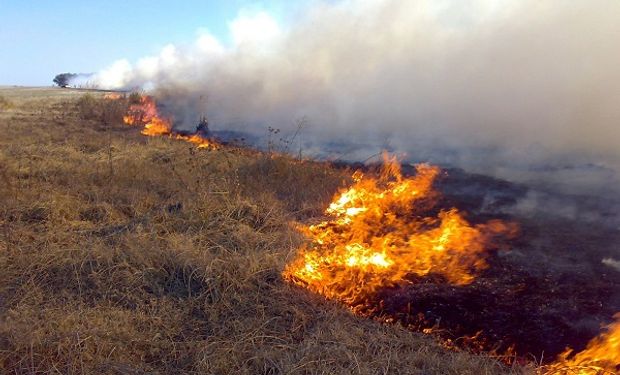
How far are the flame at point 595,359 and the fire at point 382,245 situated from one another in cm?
129

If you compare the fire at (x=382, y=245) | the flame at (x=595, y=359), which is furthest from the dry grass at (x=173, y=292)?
the flame at (x=595, y=359)

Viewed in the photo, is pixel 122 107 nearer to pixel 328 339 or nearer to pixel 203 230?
→ pixel 203 230

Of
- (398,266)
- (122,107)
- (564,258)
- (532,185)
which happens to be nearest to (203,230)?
(398,266)

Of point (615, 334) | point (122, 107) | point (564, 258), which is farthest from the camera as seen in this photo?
point (122, 107)

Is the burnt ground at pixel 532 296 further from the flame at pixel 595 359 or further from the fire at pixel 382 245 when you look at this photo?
the fire at pixel 382 245

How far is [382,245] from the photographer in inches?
229

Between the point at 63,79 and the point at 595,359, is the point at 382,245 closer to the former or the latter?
the point at 595,359

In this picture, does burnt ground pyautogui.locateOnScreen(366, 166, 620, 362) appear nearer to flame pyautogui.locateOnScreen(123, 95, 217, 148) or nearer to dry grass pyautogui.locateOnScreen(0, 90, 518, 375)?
dry grass pyautogui.locateOnScreen(0, 90, 518, 375)

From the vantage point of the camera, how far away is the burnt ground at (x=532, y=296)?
13.4ft

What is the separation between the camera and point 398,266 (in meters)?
5.39

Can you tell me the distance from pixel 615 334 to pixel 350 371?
2.22 metres

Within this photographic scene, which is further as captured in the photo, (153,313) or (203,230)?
(203,230)

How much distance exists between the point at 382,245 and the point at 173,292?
2.42 meters

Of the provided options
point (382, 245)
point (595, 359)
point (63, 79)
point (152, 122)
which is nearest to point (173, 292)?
point (382, 245)
